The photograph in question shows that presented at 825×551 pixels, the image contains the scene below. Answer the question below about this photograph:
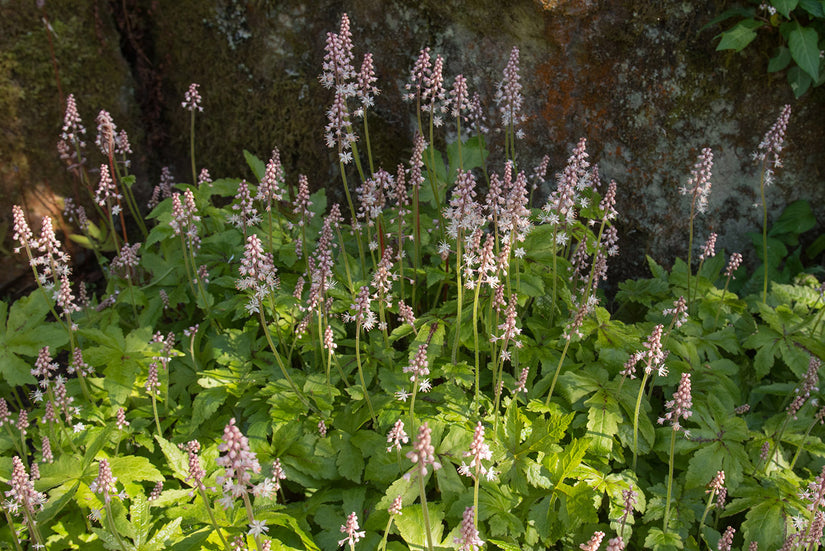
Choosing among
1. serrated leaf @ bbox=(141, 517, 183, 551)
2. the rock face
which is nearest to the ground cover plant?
serrated leaf @ bbox=(141, 517, 183, 551)

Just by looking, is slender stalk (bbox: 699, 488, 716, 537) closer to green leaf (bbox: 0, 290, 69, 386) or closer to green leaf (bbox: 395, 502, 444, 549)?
green leaf (bbox: 395, 502, 444, 549)

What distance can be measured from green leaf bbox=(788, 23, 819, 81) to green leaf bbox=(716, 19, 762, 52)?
0.83 ft

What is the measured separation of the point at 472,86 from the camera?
16.8 ft

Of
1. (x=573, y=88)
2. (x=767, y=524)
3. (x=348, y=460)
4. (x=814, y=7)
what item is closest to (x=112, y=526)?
(x=348, y=460)

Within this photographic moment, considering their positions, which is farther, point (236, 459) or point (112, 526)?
point (112, 526)

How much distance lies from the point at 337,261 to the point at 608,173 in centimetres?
219

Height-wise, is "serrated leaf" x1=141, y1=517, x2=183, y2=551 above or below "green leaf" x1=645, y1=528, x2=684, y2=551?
above

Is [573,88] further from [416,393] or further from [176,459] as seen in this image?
[176,459]

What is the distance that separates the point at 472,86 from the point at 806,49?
2.32m

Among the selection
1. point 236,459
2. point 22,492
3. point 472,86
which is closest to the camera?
point 236,459

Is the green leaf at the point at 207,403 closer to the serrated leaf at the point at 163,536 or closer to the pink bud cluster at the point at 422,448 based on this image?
the serrated leaf at the point at 163,536

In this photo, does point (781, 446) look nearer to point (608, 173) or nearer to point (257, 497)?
point (608, 173)

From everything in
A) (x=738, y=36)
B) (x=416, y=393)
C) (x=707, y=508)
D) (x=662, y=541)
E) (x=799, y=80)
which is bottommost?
(x=662, y=541)

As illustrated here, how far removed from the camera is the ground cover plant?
3182 millimetres
